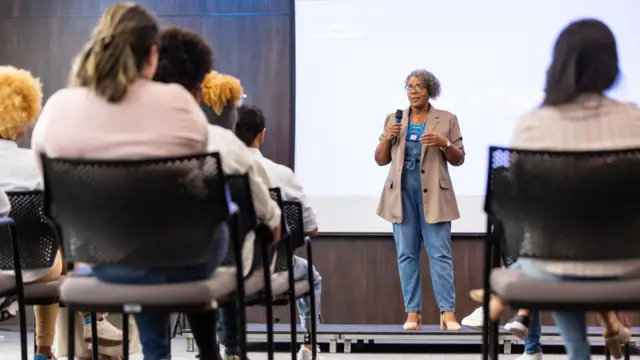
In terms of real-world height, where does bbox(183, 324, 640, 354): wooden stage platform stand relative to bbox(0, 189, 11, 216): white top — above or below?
below

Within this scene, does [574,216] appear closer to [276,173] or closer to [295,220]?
[295,220]

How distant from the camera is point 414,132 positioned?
498cm

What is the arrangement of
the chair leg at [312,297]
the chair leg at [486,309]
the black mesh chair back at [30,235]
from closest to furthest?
the chair leg at [486,309], the black mesh chair back at [30,235], the chair leg at [312,297]

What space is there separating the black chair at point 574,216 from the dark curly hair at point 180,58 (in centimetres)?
89

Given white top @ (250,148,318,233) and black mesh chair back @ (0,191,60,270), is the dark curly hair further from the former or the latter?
white top @ (250,148,318,233)

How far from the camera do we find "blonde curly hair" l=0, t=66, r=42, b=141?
333cm

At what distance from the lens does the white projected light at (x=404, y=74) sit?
569 centimetres

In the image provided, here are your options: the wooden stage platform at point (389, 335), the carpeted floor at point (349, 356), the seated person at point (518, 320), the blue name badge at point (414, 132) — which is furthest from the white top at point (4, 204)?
the blue name badge at point (414, 132)

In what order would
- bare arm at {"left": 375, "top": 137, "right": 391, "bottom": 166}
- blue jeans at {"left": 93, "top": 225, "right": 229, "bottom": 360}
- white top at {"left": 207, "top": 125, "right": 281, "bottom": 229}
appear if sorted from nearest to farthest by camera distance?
blue jeans at {"left": 93, "top": 225, "right": 229, "bottom": 360} → white top at {"left": 207, "top": 125, "right": 281, "bottom": 229} → bare arm at {"left": 375, "top": 137, "right": 391, "bottom": 166}

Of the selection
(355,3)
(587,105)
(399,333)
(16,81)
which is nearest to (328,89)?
(355,3)

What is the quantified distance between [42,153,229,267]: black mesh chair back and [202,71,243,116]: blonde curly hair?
33.8 inches

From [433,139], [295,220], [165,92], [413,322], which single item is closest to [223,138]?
[165,92]

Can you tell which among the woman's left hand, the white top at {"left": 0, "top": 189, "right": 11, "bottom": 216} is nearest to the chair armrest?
the white top at {"left": 0, "top": 189, "right": 11, "bottom": 216}

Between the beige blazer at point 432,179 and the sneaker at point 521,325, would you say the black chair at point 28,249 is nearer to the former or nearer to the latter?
the sneaker at point 521,325
